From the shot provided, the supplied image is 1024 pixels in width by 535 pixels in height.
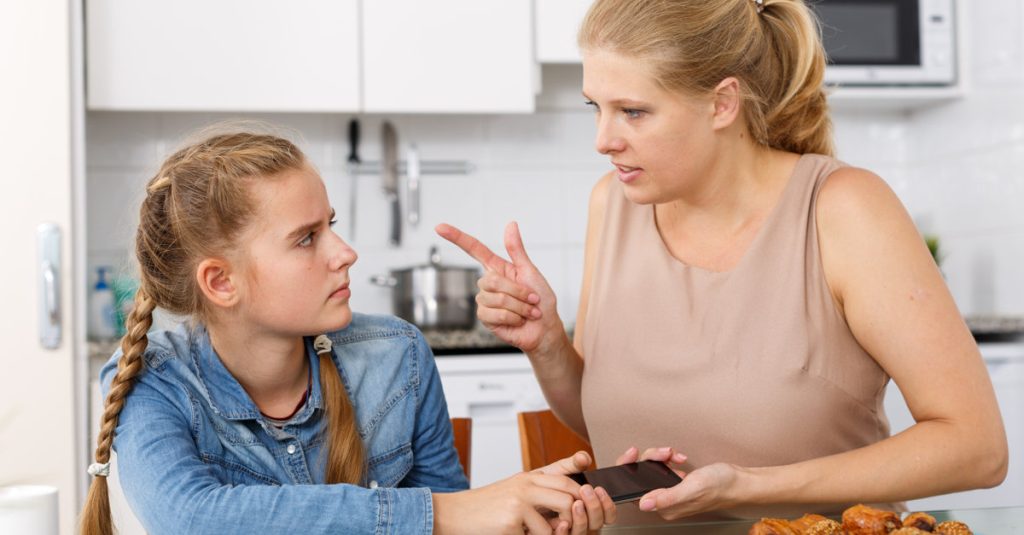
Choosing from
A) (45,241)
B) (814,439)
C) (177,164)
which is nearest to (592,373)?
(814,439)

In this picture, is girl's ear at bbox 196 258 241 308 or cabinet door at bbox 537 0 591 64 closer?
girl's ear at bbox 196 258 241 308

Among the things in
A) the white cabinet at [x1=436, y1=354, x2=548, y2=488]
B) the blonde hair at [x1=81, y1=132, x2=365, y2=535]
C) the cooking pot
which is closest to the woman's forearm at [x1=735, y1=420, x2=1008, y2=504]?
the blonde hair at [x1=81, y1=132, x2=365, y2=535]

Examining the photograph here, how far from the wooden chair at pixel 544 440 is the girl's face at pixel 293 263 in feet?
1.42

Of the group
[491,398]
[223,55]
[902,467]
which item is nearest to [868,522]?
[902,467]

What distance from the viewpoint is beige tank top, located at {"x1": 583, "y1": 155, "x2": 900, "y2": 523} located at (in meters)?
1.36

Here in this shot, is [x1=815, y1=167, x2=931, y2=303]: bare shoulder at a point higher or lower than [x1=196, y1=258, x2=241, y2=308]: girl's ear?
higher

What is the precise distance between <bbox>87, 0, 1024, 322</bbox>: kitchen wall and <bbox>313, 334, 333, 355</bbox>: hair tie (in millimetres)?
1904

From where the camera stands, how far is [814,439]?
137 centimetres

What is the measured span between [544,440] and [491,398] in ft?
3.87

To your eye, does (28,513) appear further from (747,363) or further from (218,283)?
(747,363)

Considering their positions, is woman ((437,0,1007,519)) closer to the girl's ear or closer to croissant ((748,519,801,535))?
Result: croissant ((748,519,801,535))

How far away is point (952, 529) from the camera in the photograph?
0.95m

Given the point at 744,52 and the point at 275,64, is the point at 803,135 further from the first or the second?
the point at 275,64

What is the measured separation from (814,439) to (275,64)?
6.70 feet
